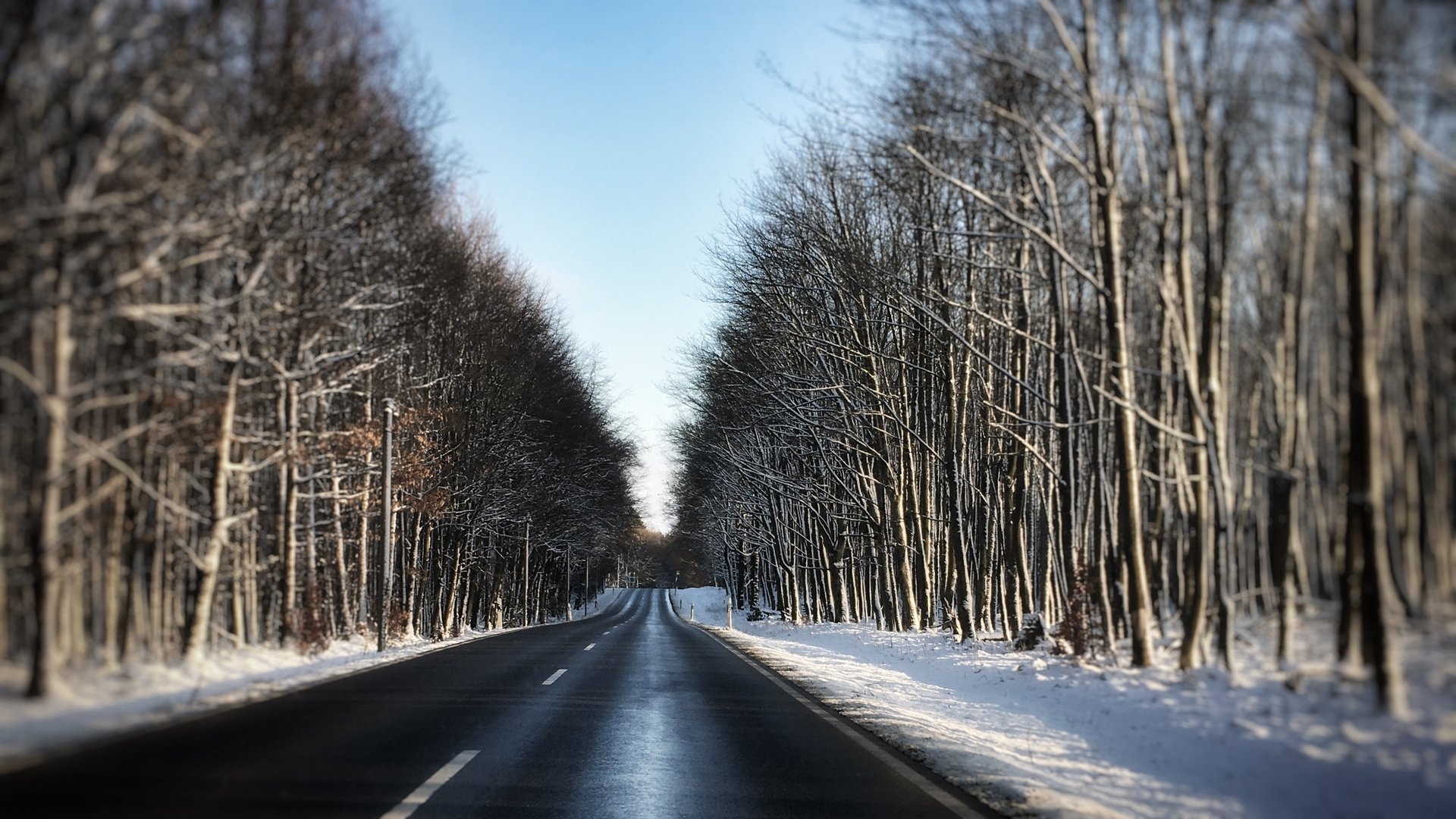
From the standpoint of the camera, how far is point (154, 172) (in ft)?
14.0

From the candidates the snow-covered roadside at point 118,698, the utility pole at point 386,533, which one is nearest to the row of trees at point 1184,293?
the snow-covered roadside at point 118,698

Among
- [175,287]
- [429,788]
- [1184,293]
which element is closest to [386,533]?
[429,788]

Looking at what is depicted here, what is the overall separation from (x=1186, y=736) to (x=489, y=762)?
500 cm

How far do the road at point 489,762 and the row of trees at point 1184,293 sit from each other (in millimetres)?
2940

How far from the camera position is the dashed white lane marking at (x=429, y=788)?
5156 millimetres

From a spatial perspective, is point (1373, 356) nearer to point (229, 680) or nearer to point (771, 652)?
point (229, 680)

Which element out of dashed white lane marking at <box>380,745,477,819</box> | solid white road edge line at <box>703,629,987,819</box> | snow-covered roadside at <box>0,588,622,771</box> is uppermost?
snow-covered roadside at <box>0,588,622,771</box>

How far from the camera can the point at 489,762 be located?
6.77 metres

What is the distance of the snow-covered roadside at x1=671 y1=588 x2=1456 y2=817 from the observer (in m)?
4.04

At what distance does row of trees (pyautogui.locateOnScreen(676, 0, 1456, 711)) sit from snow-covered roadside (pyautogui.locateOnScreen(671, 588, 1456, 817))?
27cm

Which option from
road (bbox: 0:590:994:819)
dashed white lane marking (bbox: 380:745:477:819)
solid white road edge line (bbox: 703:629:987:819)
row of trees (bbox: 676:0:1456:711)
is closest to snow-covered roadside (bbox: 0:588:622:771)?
road (bbox: 0:590:994:819)

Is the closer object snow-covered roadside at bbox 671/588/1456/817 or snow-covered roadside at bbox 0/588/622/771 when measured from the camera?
snow-covered roadside at bbox 0/588/622/771

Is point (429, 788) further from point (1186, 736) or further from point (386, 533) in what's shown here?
point (386, 533)

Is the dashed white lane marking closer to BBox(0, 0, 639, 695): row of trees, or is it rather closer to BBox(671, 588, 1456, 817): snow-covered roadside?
BBox(0, 0, 639, 695): row of trees
